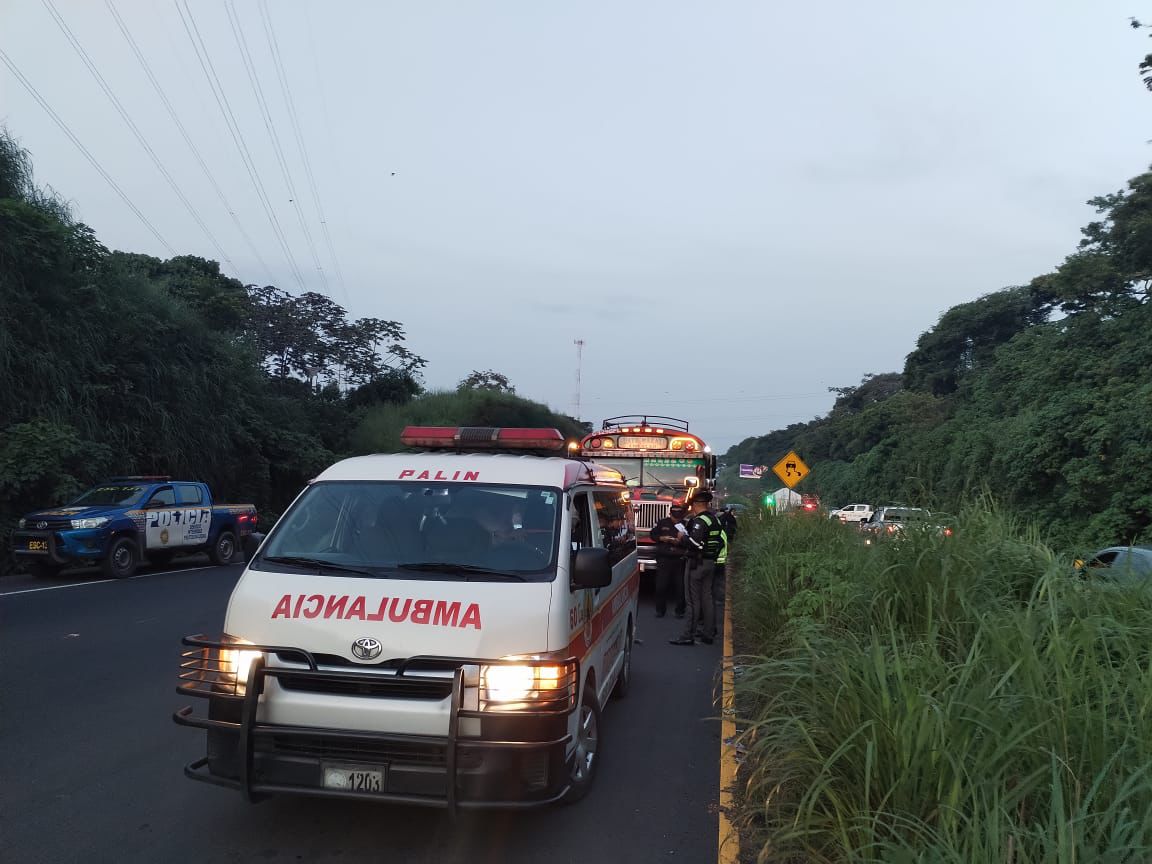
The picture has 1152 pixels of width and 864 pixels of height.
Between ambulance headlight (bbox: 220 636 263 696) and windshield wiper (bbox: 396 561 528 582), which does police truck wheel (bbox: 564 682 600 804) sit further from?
ambulance headlight (bbox: 220 636 263 696)

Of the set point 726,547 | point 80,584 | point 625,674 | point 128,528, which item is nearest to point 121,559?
point 128,528

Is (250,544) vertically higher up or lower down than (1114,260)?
lower down

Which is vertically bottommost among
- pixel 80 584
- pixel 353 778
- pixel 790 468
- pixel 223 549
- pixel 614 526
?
pixel 80 584

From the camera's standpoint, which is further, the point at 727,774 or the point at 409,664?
the point at 727,774

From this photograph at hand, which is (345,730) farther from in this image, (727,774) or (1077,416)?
(1077,416)

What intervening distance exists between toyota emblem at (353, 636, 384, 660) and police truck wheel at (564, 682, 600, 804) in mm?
1153

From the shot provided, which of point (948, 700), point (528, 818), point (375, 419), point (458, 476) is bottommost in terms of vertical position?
point (528, 818)

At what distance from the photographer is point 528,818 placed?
4930 millimetres

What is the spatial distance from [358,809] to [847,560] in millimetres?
5091

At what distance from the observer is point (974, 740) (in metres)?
3.55

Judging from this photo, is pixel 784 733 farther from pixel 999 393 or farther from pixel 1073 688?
pixel 999 393

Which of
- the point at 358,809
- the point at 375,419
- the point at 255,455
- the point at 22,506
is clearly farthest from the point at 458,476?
the point at 375,419

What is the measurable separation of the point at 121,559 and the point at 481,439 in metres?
11.9

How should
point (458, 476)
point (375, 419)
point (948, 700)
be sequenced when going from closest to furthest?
point (948, 700) < point (458, 476) < point (375, 419)
